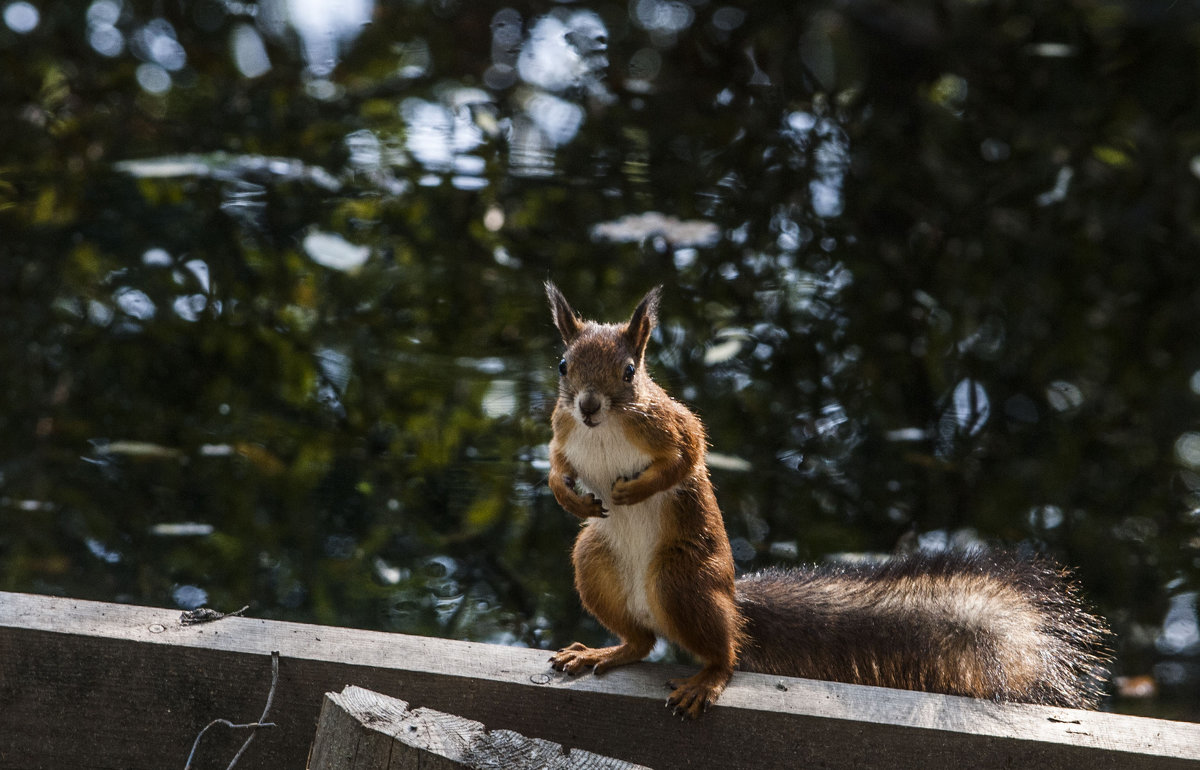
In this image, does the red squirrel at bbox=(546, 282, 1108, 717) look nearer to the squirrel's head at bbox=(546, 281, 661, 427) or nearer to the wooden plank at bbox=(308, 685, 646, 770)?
the squirrel's head at bbox=(546, 281, 661, 427)

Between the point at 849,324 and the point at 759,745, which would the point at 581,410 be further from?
the point at 849,324

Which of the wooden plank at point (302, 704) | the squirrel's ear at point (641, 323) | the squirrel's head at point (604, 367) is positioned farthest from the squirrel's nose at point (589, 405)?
the wooden plank at point (302, 704)

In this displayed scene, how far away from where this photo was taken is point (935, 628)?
3.88 feet

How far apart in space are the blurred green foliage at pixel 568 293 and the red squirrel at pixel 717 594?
0.74 m

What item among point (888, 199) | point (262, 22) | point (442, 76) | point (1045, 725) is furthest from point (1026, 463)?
point (262, 22)

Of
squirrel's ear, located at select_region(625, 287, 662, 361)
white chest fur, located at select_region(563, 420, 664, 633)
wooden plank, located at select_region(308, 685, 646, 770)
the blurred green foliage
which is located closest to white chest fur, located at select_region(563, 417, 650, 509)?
white chest fur, located at select_region(563, 420, 664, 633)

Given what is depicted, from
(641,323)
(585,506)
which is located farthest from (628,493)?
(641,323)

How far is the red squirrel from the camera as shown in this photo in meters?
1.12

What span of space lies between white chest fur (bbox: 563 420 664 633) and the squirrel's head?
0.10ft

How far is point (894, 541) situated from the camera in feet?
6.96

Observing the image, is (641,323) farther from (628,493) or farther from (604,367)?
(628,493)

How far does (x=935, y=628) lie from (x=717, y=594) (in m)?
0.26

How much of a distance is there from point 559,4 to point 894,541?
176 cm

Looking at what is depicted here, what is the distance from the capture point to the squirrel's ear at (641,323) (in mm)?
1205
